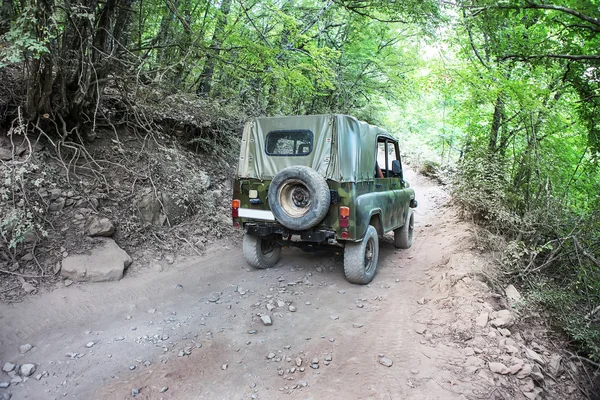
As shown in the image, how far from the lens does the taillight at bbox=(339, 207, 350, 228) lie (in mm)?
4273

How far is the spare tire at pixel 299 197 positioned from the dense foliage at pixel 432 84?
2.51 meters

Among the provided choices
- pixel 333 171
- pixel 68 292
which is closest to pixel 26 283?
pixel 68 292

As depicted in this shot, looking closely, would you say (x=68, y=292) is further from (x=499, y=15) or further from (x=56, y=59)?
(x=499, y=15)

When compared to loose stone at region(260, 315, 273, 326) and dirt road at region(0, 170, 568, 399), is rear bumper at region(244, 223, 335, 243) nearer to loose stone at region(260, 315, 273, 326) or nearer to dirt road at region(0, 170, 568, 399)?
dirt road at region(0, 170, 568, 399)

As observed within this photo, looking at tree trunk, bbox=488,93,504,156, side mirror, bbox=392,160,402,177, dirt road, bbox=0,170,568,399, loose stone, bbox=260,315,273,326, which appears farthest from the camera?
tree trunk, bbox=488,93,504,156

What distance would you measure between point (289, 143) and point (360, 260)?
1.86m

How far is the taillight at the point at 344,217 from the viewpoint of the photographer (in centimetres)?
427

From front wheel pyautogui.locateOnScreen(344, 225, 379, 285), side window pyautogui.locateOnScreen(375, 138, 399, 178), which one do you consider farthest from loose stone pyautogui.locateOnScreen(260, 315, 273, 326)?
side window pyautogui.locateOnScreen(375, 138, 399, 178)

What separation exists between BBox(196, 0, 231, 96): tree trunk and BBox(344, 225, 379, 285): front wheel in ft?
14.1

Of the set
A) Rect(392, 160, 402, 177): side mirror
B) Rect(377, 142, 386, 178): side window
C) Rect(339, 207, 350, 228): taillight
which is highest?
Rect(377, 142, 386, 178): side window

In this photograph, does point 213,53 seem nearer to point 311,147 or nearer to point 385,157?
point 311,147

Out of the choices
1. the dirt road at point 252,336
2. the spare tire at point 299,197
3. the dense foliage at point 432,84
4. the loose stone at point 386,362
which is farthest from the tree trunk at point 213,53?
the loose stone at point 386,362

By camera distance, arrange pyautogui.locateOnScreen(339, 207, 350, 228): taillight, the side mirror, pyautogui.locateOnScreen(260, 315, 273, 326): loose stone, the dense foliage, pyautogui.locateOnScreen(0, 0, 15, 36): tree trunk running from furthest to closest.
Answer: the side mirror, pyautogui.locateOnScreen(0, 0, 15, 36): tree trunk, pyautogui.locateOnScreen(339, 207, 350, 228): taillight, the dense foliage, pyautogui.locateOnScreen(260, 315, 273, 326): loose stone

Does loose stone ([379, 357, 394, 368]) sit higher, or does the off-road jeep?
the off-road jeep
